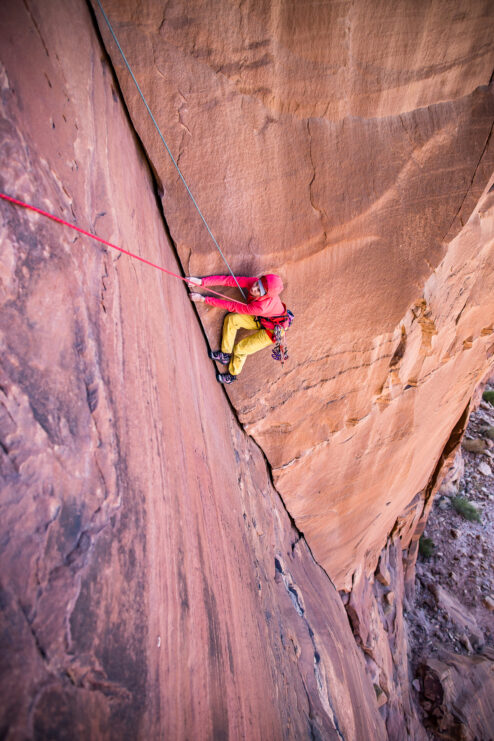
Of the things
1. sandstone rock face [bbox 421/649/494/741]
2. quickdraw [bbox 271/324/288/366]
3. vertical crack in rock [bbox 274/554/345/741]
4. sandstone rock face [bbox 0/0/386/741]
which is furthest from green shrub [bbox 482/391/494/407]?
sandstone rock face [bbox 0/0/386/741]

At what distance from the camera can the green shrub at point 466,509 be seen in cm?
1013

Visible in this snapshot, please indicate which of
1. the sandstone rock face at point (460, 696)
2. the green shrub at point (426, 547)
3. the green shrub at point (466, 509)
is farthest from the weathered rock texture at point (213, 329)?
the green shrub at point (466, 509)

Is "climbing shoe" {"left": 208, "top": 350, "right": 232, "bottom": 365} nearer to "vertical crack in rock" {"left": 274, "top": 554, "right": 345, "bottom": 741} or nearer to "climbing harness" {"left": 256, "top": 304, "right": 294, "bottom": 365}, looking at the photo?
"climbing harness" {"left": 256, "top": 304, "right": 294, "bottom": 365}

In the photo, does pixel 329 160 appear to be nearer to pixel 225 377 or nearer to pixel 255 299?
pixel 255 299

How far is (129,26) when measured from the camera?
104 inches

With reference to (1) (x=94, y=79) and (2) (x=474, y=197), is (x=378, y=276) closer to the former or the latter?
(2) (x=474, y=197)

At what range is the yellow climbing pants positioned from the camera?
11.7 ft

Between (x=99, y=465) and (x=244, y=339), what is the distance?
84.6 inches

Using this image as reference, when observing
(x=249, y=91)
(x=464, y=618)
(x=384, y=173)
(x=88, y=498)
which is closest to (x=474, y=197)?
(x=384, y=173)

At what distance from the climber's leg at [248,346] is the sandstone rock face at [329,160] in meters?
0.17

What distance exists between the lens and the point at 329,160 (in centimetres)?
309

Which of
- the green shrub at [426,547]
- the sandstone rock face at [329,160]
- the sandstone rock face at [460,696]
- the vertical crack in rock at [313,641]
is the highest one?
the sandstone rock face at [329,160]

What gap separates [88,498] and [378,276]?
294 cm

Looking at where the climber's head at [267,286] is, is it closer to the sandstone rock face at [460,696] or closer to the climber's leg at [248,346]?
the climber's leg at [248,346]
